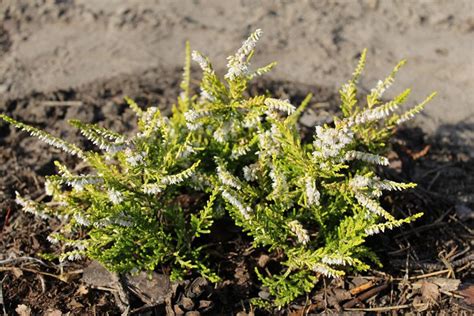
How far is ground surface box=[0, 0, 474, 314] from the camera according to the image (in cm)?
370

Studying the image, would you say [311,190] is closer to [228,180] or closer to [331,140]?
[331,140]

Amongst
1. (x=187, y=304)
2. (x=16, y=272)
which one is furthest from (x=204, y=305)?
(x=16, y=272)

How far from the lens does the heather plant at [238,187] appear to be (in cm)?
315

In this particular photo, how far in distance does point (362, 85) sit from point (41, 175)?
125 inches

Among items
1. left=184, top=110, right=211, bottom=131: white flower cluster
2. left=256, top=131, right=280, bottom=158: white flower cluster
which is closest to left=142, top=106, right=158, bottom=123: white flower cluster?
left=184, top=110, right=211, bottom=131: white flower cluster

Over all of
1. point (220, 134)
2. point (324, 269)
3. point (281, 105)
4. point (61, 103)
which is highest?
point (281, 105)

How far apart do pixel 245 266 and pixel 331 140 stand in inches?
45.4

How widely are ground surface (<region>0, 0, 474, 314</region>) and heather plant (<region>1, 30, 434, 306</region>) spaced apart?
1.17 ft

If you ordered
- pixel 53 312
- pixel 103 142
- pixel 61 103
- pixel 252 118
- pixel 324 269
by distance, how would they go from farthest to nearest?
pixel 61 103, pixel 53 312, pixel 252 118, pixel 324 269, pixel 103 142

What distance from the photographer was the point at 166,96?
528cm

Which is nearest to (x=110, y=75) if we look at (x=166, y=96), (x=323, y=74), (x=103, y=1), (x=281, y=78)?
(x=166, y=96)

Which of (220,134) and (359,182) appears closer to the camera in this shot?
(359,182)

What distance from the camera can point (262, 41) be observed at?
6.02 meters

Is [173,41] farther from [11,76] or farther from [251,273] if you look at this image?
[251,273]
